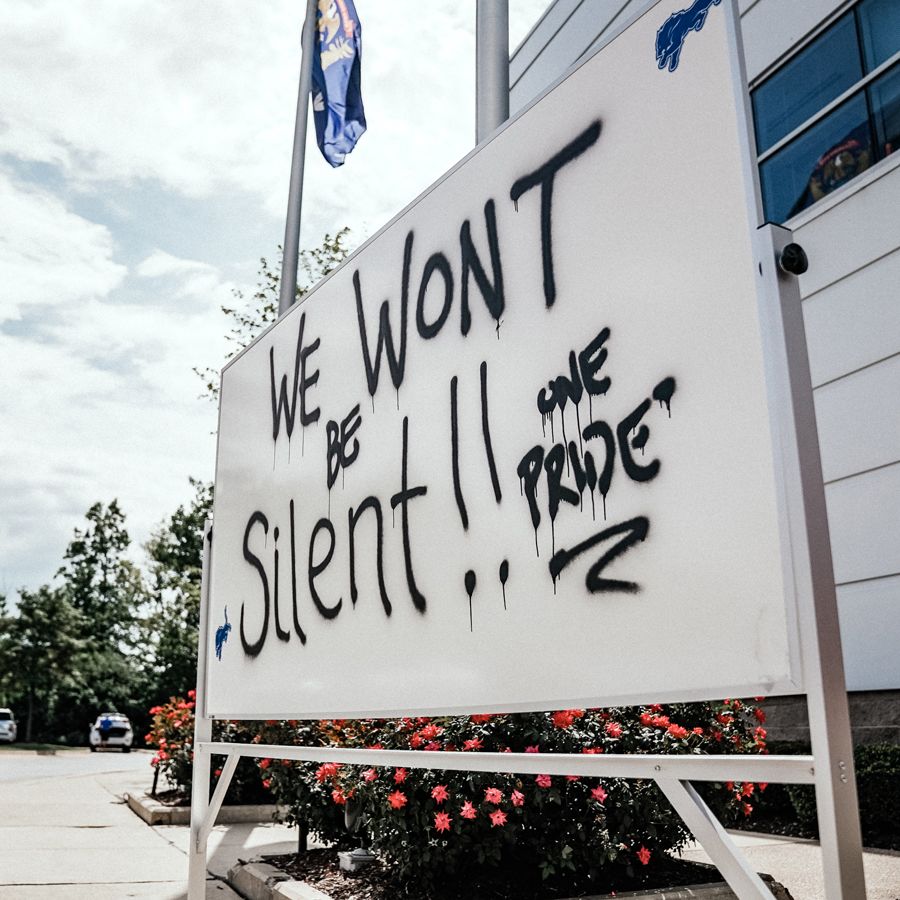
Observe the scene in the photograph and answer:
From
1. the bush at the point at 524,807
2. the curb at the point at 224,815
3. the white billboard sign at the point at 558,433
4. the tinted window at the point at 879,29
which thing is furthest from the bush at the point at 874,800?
the tinted window at the point at 879,29

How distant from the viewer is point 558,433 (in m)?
2.28

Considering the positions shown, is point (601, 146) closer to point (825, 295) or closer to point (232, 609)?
point (232, 609)

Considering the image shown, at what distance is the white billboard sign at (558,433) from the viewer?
186 cm

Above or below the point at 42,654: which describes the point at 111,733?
below

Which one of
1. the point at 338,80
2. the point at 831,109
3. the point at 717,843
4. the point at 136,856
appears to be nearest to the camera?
the point at 717,843

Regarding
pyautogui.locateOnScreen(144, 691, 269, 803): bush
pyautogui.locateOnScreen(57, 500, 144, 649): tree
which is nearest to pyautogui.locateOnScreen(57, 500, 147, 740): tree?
pyautogui.locateOnScreen(57, 500, 144, 649): tree

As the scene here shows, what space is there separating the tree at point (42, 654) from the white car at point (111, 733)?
25.3 feet

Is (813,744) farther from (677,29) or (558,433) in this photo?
(677,29)

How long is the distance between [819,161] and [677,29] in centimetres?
851

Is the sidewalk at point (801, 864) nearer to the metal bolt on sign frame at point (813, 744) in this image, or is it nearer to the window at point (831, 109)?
the metal bolt on sign frame at point (813, 744)

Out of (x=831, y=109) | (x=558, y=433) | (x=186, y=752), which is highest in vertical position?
(x=831, y=109)

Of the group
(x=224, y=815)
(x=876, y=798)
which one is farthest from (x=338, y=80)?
(x=876, y=798)

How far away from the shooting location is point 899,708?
8.00m

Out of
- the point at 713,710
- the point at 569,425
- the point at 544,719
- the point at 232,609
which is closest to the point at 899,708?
the point at 713,710
